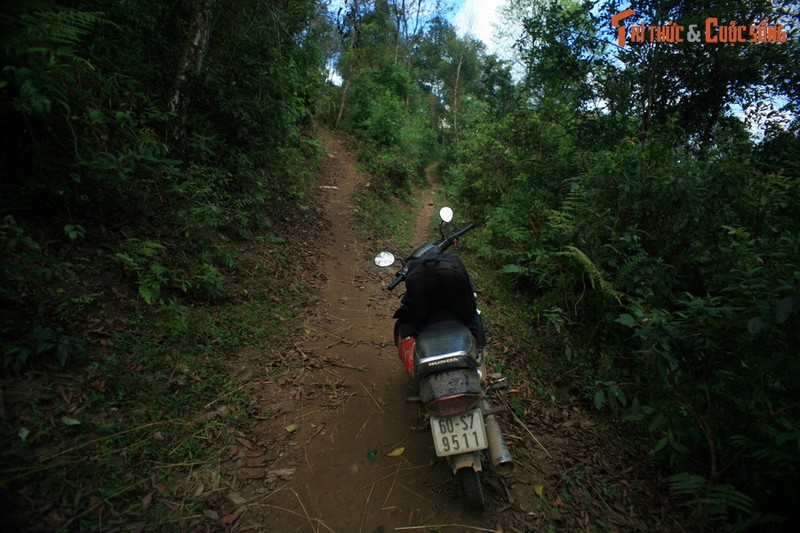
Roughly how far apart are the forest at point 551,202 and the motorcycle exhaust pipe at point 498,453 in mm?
1014

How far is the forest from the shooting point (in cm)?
268

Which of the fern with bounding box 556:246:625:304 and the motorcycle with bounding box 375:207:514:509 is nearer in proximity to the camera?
the motorcycle with bounding box 375:207:514:509

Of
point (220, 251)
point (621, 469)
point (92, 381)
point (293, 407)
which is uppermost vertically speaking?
point (220, 251)

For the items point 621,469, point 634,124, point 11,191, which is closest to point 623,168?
point 634,124

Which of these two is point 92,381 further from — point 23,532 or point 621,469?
point 621,469

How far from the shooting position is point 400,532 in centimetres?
264

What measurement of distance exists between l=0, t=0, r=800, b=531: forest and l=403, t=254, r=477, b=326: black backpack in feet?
4.48

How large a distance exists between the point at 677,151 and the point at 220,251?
277 inches

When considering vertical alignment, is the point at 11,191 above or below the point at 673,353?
above

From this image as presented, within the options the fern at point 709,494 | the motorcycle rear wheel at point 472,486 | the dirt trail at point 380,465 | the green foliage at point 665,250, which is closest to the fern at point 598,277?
the green foliage at point 665,250

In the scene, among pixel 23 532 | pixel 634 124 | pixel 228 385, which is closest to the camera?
pixel 23 532

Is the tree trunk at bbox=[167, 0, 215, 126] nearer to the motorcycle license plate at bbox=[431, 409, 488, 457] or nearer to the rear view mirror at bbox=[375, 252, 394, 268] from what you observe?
the rear view mirror at bbox=[375, 252, 394, 268]

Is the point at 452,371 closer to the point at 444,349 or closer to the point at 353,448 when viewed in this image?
the point at 444,349

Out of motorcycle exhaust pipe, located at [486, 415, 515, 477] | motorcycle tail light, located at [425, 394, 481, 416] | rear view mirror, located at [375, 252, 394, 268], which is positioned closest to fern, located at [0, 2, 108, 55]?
rear view mirror, located at [375, 252, 394, 268]
